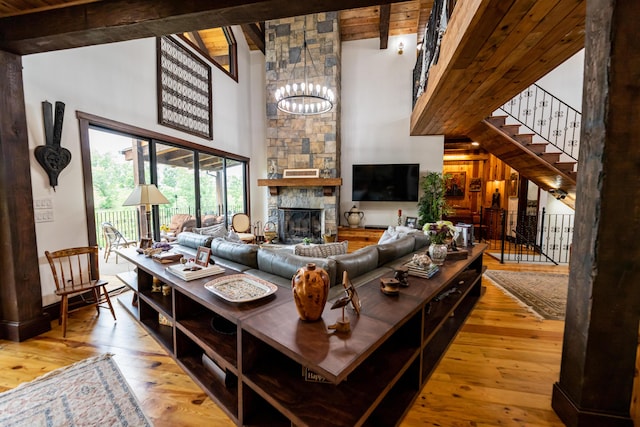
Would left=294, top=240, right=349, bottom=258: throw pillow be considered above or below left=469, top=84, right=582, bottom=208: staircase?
below

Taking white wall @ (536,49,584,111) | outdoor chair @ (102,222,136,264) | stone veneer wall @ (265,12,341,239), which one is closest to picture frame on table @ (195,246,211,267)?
outdoor chair @ (102,222,136,264)

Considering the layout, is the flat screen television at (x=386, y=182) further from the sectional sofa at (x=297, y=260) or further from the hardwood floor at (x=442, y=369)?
the hardwood floor at (x=442, y=369)

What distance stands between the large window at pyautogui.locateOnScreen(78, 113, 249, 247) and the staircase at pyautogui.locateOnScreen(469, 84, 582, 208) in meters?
5.55

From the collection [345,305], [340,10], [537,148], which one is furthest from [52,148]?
[537,148]

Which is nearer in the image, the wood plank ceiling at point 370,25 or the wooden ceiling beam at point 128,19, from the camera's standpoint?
the wooden ceiling beam at point 128,19

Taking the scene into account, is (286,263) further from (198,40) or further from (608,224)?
(198,40)

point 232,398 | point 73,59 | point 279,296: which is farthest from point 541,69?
point 73,59

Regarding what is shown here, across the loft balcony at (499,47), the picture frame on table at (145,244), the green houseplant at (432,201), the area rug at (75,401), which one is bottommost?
the area rug at (75,401)

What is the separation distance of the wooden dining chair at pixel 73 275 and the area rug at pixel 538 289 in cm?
465

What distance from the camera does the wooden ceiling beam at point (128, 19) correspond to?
5.69 feet

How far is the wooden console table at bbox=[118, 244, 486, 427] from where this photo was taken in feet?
3.69

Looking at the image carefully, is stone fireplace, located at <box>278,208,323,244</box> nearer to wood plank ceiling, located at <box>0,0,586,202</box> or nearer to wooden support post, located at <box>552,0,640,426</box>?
wood plank ceiling, located at <box>0,0,586,202</box>

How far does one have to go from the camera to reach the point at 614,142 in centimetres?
131

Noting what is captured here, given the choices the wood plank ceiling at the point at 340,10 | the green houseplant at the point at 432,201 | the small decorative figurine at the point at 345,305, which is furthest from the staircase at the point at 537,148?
the small decorative figurine at the point at 345,305
